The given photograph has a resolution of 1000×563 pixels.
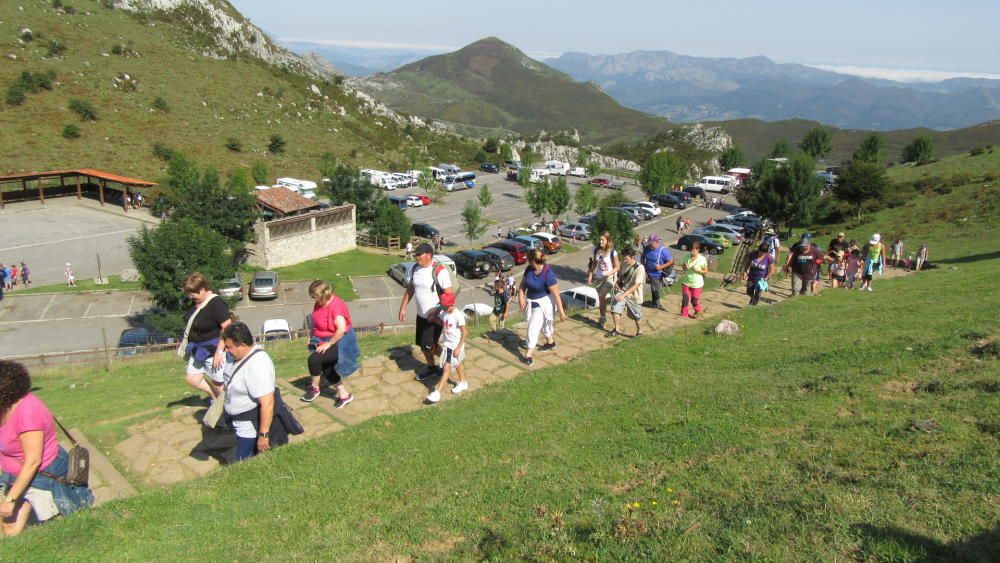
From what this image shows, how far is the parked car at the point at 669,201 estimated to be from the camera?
53969 millimetres

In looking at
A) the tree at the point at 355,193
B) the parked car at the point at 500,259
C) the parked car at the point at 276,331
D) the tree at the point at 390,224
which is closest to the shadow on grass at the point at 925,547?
the parked car at the point at 276,331

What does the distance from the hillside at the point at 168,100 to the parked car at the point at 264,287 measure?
29.9 metres

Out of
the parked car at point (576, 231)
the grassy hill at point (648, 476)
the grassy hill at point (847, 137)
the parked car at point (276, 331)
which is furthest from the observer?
the grassy hill at point (847, 137)

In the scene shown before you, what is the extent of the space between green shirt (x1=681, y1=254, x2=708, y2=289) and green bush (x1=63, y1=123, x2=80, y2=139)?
57.2 m

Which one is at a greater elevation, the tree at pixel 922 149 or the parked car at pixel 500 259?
the tree at pixel 922 149

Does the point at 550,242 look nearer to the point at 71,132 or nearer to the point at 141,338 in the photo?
the point at 141,338

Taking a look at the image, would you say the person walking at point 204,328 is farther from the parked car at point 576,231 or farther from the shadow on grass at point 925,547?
the parked car at point 576,231

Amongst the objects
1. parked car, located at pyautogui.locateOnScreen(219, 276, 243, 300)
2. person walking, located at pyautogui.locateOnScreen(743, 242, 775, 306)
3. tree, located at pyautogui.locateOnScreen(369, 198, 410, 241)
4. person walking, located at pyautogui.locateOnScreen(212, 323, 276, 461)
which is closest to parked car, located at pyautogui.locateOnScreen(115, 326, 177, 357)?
parked car, located at pyautogui.locateOnScreen(219, 276, 243, 300)

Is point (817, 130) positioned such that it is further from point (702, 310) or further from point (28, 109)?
point (28, 109)

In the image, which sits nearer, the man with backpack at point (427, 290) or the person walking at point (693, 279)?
the man with backpack at point (427, 290)

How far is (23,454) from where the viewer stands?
14.8ft

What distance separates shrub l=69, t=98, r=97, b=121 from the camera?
5197 cm

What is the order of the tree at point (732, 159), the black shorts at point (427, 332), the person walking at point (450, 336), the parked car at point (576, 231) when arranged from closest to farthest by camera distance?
the person walking at point (450, 336)
the black shorts at point (427, 332)
the parked car at point (576, 231)
the tree at point (732, 159)

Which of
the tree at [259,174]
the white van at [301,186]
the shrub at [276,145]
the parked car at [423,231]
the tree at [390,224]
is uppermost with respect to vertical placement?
the shrub at [276,145]
